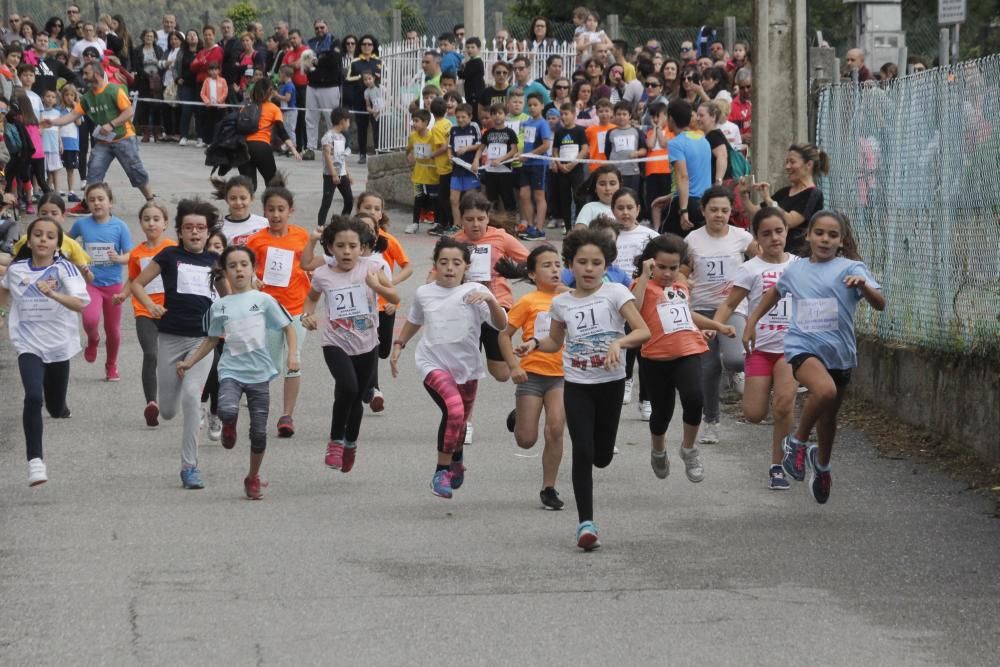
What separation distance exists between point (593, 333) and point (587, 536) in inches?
40.3

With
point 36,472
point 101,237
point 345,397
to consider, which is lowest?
point 36,472

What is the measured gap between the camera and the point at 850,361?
9445 millimetres

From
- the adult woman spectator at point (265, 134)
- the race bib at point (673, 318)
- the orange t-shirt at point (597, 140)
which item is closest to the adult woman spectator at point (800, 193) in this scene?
the race bib at point (673, 318)

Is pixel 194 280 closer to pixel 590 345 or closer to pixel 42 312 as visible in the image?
pixel 42 312

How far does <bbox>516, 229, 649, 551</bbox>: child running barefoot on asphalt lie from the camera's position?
8.62 m

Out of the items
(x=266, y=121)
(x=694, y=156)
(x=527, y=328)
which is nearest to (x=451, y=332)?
(x=527, y=328)

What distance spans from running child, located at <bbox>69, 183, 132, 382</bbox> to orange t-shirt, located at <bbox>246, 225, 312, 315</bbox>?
4.90 feet

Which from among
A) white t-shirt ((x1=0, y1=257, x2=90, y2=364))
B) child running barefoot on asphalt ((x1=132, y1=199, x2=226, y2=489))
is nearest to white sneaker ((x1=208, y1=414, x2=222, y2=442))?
child running barefoot on asphalt ((x1=132, y1=199, x2=226, y2=489))

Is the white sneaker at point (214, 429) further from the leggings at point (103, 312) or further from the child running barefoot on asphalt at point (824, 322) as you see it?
the child running barefoot on asphalt at point (824, 322)

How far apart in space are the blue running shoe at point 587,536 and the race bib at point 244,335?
7.93ft

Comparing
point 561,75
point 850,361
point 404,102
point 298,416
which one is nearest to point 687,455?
point 850,361

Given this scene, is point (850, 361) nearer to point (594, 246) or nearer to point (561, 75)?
point (594, 246)

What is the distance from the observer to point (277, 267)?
12.1 m

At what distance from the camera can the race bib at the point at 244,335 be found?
390 inches
